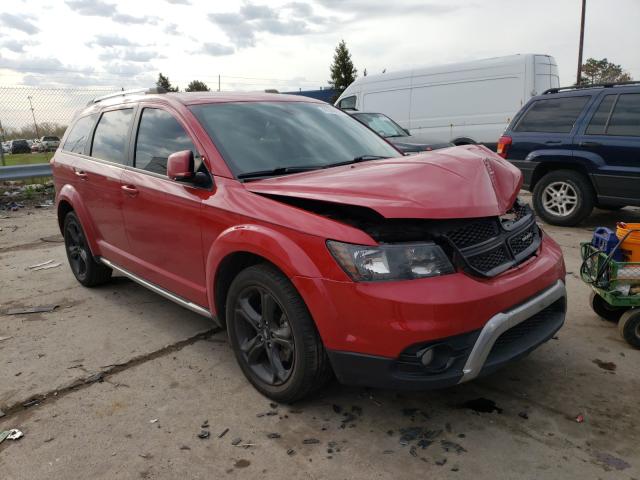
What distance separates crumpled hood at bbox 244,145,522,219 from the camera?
240 cm

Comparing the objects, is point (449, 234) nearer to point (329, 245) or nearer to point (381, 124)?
point (329, 245)

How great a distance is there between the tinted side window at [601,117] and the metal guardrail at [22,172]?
33.4 feet

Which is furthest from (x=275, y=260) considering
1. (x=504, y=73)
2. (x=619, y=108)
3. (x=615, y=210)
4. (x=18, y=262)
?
(x=504, y=73)

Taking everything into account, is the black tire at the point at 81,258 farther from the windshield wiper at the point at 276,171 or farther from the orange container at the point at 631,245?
the orange container at the point at 631,245

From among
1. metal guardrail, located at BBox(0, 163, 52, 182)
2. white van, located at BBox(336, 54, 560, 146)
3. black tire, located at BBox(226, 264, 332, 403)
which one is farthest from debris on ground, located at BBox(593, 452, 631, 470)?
metal guardrail, located at BBox(0, 163, 52, 182)

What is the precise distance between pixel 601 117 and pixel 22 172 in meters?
10.8

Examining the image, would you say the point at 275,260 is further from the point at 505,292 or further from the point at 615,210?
the point at 615,210

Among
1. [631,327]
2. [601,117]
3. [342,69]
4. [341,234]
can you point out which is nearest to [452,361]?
[341,234]

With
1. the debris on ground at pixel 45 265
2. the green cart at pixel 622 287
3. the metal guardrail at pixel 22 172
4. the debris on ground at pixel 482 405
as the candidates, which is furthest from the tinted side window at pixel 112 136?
the metal guardrail at pixel 22 172

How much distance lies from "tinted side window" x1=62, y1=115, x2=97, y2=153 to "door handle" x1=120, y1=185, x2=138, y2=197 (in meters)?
1.23

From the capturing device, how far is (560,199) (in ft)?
23.6

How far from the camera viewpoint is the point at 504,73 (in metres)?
11.6

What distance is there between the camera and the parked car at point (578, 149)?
6.48 metres

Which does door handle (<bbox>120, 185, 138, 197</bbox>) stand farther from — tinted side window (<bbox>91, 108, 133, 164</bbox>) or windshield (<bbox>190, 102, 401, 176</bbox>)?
windshield (<bbox>190, 102, 401, 176</bbox>)
